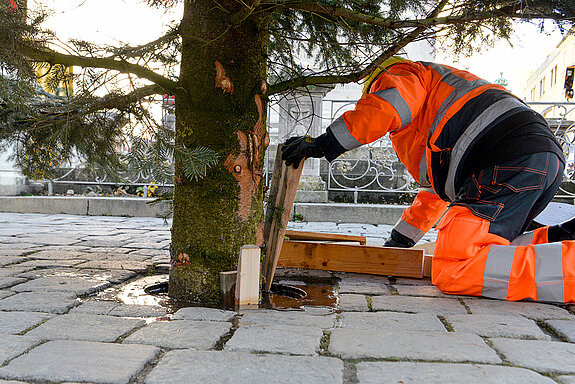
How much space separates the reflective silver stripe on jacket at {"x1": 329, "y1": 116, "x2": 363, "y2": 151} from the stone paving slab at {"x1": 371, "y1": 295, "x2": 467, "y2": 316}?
0.85 metres

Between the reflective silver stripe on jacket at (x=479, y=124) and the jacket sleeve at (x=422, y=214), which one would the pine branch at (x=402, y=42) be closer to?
the reflective silver stripe on jacket at (x=479, y=124)

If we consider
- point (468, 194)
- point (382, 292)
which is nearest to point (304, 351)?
point (382, 292)

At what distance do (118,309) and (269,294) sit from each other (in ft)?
2.88

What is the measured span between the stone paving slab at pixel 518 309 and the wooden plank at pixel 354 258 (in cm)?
62

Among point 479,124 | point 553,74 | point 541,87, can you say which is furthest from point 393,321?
point 541,87

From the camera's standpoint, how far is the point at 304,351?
1.81 metres

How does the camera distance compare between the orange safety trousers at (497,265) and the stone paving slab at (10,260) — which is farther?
the stone paving slab at (10,260)

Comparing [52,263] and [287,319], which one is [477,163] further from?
[52,263]

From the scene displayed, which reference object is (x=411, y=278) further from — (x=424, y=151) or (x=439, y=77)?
(x=439, y=77)

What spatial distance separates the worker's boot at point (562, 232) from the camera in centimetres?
303

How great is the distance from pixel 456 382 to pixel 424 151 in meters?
2.03

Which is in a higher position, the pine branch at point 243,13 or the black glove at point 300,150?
the pine branch at point 243,13

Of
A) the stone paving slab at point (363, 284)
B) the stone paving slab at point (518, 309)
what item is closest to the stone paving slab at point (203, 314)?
the stone paving slab at point (363, 284)

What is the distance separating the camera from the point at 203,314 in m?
2.31
